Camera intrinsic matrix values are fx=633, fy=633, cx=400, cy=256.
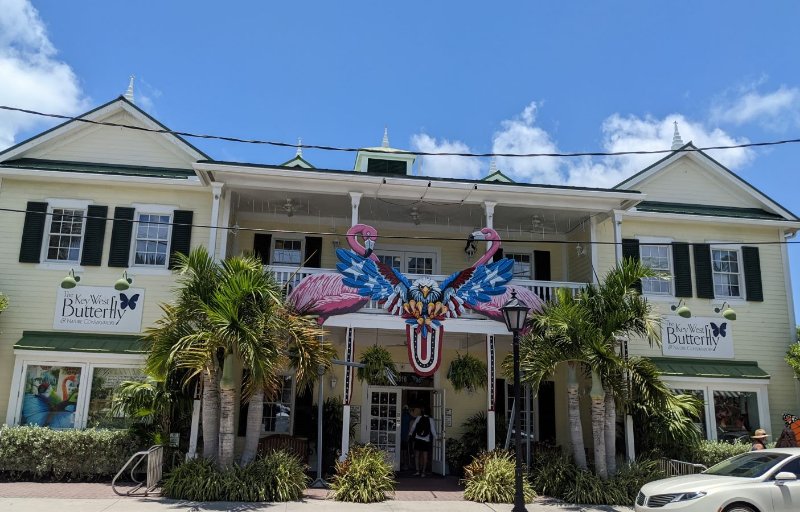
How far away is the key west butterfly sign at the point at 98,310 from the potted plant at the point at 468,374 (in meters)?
7.38

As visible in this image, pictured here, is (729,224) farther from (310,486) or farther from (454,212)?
(310,486)

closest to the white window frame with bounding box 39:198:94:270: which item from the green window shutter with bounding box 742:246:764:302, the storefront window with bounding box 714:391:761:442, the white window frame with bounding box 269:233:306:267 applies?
the white window frame with bounding box 269:233:306:267

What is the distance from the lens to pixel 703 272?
16.8 metres

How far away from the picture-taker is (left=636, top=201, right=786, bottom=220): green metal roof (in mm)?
17234

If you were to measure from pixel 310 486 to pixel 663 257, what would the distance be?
10841 millimetres

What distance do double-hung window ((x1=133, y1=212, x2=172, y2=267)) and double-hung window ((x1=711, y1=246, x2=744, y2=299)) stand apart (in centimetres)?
1421

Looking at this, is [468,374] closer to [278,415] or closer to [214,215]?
[278,415]

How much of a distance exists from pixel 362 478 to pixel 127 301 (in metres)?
7.06

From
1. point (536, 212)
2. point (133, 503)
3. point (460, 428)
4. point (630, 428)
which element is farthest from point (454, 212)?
point (133, 503)

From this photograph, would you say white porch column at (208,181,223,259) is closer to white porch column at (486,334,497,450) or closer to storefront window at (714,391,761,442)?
white porch column at (486,334,497,450)

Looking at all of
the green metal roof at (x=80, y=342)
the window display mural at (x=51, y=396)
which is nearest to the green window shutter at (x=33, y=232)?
the green metal roof at (x=80, y=342)

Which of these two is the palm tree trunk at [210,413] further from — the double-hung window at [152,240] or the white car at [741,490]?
the white car at [741,490]

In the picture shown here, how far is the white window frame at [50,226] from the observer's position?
14.9 m

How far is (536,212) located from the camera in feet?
52.7
